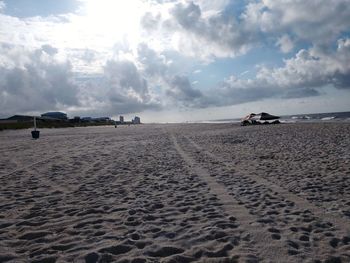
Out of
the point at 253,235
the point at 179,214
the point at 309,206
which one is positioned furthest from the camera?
the point at 309,206

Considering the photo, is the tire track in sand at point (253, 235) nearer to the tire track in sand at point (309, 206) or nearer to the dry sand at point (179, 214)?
the dry sand at point (179, 214)

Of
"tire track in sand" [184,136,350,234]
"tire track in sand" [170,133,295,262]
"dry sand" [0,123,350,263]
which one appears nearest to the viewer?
"tire track in sand" [170,133,295,262]

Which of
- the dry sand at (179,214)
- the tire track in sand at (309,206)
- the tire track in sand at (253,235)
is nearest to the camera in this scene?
the tire track in sand at (253,235)

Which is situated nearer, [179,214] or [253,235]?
[253,235]

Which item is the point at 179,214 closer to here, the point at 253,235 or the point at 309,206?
the point at 253,235

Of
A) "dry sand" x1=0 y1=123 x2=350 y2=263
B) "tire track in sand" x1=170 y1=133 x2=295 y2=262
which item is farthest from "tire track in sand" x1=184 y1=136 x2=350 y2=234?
"tire track in sand" x1=170 y1=133 x2=295 y2=262

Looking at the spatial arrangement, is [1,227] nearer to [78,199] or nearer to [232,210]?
[78,199]

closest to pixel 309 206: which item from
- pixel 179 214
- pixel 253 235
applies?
pixel 253 235

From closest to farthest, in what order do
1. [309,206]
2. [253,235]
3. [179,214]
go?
1. [253,235]
2. [179,214]
3. [309,206]

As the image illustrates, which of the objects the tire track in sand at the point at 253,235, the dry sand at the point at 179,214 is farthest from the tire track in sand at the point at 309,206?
the tire track in sand at the point at 253,235

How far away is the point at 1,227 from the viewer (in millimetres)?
5945

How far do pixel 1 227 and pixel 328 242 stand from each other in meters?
5.90

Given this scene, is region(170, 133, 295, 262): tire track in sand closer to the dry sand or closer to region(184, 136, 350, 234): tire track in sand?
the dry sand

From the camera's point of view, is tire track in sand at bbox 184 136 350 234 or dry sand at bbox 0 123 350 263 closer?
dry sand at bbox 0 123 350 263
